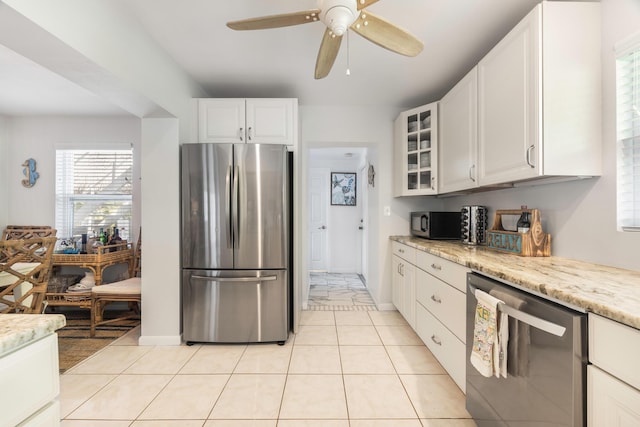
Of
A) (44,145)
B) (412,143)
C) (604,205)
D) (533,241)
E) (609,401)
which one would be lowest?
(609,401)

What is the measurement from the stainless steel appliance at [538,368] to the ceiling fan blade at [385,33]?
4.19 ft

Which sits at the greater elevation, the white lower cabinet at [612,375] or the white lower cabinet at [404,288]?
the white lower cabinet at [612,375]

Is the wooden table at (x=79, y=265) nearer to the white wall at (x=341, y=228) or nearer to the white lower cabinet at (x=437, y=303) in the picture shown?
the white lower cabinet at (x=437, y=303)

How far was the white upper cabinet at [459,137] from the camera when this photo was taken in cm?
209

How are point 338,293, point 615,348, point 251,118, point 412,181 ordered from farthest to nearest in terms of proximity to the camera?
point 338,293 → point 412,181 → point 251,118 → point 615,348

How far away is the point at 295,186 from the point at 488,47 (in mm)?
1909

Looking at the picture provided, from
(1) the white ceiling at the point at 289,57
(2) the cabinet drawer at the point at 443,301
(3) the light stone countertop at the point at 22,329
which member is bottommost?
(2) the cabinet drawer at the point at 443,301

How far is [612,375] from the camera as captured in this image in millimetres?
830

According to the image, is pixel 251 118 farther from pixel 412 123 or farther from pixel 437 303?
pixel 437 303

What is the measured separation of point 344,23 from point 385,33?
0.84 ft

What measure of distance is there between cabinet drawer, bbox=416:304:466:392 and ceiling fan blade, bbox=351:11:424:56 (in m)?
1.72

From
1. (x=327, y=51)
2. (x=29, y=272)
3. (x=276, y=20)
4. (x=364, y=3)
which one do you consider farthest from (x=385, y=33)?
(x=29, y=272)

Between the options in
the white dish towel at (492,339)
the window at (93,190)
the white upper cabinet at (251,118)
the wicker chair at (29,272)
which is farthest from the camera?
→ the window at (93,190)

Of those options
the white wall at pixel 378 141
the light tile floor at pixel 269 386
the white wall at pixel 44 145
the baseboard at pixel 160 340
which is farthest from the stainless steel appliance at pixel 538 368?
the white wall at pixel 44 145
